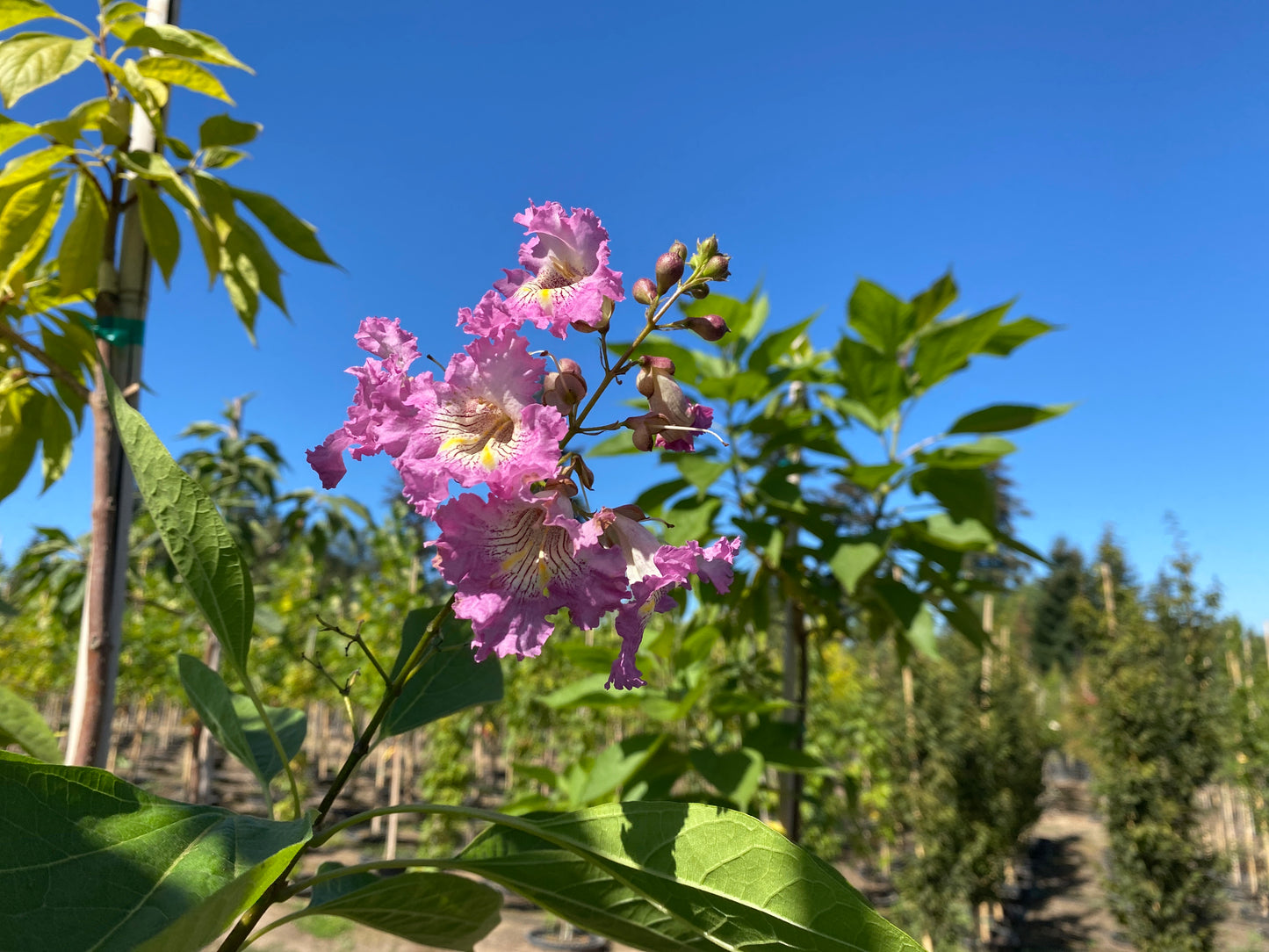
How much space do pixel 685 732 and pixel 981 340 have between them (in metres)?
1.48

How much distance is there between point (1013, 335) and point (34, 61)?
236 cm

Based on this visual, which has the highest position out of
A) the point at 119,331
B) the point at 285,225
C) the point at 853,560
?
the point at 285,225

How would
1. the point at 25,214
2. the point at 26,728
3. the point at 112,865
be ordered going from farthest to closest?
the point at 25,214 → the point at 26,728 → the point at 112,865

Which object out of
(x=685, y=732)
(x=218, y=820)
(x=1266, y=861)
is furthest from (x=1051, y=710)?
(x=218, y=820)

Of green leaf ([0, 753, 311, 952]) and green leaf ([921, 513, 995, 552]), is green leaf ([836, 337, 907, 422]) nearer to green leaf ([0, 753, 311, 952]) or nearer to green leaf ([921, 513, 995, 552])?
green leaf ([921, 513, 995, 552])

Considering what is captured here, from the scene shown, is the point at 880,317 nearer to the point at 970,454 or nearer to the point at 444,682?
the point at 970,454

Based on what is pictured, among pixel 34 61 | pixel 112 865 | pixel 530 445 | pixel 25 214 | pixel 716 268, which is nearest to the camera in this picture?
pixel 112 865

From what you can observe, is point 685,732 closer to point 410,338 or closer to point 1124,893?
point 410,338

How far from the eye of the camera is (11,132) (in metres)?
1.23

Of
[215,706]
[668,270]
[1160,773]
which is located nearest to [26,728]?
[215,706]

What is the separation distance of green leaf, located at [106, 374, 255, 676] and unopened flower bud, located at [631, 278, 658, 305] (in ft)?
1.77

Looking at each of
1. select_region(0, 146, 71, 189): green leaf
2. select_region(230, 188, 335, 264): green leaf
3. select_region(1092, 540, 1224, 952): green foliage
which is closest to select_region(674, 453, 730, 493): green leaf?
select_region(230, 188, 335, 264): green leaf

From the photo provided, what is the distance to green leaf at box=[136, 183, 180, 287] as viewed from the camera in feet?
4.38

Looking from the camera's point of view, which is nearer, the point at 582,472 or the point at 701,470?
the point at 582,472
